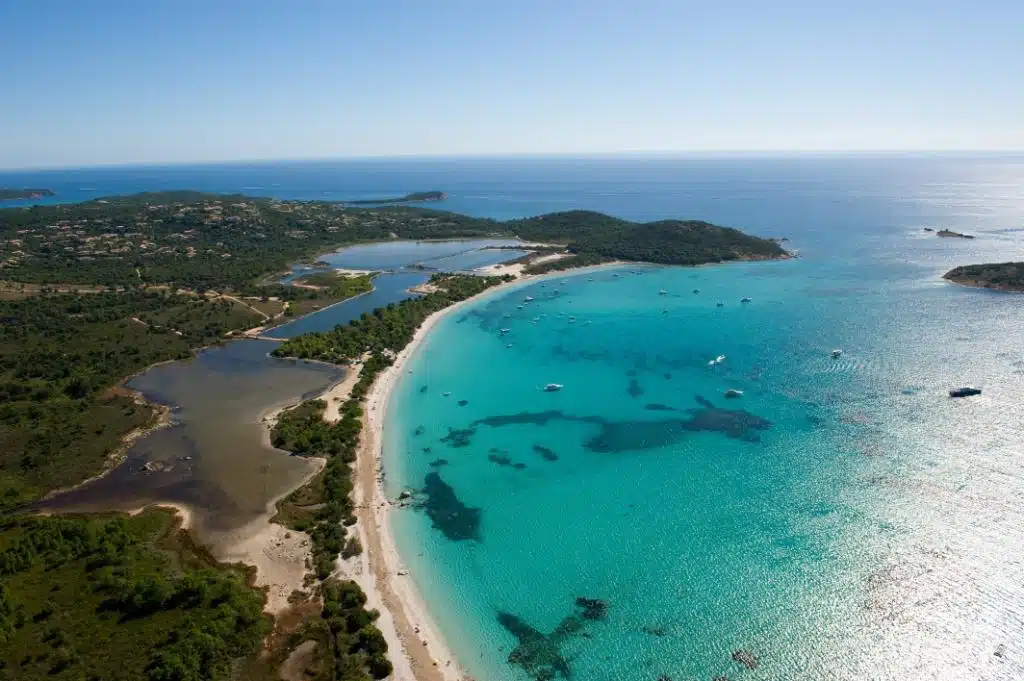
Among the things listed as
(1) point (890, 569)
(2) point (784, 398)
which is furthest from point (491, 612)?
(2) point (784, 398)

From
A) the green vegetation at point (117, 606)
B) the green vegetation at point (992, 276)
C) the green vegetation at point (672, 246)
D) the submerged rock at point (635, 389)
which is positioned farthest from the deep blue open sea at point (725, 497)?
the green vegetation at point (672, 246)

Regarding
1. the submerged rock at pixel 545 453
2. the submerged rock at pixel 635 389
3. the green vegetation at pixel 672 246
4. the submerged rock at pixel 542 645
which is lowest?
the submerged rock at pixel 542 645

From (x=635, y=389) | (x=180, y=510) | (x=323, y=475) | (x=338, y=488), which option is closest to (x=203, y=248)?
(x=180, y=510)

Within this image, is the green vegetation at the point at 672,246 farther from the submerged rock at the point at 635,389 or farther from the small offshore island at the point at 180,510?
the submerged rock at the point at 635,389

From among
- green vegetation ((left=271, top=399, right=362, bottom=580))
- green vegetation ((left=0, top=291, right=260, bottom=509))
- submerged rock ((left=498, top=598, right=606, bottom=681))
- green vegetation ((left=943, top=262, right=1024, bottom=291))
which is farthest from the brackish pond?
green vegetation ((left=943, top=262, right=1024, bottom=291))

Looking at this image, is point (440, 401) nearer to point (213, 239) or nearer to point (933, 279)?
point (933, 279)

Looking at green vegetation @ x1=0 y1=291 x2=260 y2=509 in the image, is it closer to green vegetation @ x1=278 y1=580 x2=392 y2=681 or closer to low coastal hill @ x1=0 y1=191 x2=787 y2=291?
low coastal hill @ x1=0 y1=191 x2=787 y2=291
